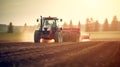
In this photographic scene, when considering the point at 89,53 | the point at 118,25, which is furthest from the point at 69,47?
the point at 118,25

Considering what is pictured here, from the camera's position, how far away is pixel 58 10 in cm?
575

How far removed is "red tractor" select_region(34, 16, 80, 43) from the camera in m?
5.99

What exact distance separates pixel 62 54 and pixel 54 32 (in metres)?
1.09

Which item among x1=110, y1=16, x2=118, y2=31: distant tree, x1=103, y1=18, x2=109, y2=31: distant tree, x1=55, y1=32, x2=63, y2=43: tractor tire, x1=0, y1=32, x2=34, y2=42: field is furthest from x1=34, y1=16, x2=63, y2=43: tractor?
x1=110, y1=16, x2=118, y2=31: distant tree

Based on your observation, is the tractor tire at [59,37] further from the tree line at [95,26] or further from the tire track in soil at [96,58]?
the tire track in soil at [96,58]

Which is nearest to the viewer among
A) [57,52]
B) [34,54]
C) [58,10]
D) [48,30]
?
[34,54]

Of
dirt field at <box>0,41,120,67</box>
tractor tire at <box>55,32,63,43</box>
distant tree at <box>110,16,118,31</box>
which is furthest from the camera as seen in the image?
tractor tire at <box>55,32,63,43</box>

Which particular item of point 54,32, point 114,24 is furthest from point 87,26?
point 54,32

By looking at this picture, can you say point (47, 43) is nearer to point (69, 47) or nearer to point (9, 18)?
point (69, 47)

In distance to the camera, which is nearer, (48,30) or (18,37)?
(18,37)

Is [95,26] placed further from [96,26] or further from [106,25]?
[106,25]

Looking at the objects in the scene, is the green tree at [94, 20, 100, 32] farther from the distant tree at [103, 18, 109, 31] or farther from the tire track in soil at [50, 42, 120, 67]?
the tire track in soil at [50, 42, 120, 67]

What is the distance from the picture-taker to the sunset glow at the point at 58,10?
5.71 metres

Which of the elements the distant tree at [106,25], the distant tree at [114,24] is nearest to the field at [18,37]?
the distant tree at [106,25]
